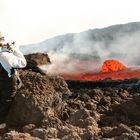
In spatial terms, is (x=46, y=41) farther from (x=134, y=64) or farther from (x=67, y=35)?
(x=134, y=64)

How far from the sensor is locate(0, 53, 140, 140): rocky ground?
546 cm

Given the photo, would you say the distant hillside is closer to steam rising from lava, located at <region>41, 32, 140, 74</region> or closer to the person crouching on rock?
steam rising from lava, located at <region>41, 32, 140, 74</region>

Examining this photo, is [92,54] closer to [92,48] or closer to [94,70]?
[92,48]

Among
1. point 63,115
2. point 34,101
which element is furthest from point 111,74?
point 34,101

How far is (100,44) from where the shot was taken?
24.3 meters

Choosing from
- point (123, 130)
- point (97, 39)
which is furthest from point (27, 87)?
point (97, 39)

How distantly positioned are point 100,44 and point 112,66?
4394 mm

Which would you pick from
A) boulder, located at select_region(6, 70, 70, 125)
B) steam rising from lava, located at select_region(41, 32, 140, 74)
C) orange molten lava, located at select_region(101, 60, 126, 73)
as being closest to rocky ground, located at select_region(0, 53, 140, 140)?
boulder, located at select_region(6, 70, 70, 125)

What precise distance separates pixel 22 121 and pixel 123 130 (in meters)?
1.32

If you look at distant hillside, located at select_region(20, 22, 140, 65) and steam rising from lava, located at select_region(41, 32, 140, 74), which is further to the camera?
distant hillside, located at select_region(20, 22, 140, 65)

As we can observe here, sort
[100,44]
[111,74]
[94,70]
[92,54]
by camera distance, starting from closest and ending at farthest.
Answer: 1. [111,74]
2. [94,70]
3. [92,54]
4. [100,44]

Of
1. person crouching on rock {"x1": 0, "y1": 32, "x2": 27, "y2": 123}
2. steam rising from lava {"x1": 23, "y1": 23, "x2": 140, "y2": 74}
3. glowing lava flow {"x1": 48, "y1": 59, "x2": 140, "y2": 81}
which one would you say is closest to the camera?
person crouching on rock {"x1": 0, "y1": 32, "x2": 27, "y2": 123}

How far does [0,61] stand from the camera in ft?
20.9

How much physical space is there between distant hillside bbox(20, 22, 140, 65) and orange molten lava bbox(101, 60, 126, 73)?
3.40 ft
